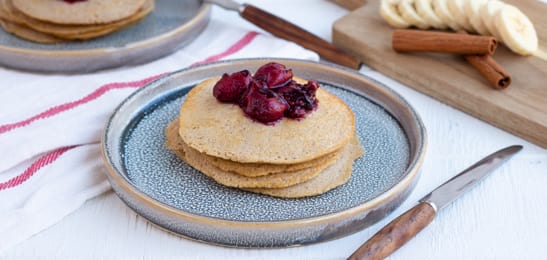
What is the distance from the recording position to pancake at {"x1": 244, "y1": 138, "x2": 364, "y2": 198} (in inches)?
63.4

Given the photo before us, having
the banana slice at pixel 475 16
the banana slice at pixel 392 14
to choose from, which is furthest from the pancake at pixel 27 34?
the banana slice at pixel 475 16

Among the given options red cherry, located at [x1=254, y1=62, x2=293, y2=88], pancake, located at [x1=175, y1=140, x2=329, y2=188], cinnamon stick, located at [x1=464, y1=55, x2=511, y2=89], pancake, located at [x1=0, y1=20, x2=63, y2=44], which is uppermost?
red cherry, located at [x1=254, y1=62, x2=293, y2=88]

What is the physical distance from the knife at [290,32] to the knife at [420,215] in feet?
2.23

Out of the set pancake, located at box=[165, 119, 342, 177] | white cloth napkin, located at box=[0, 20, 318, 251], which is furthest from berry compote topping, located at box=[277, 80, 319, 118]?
white cloth napkin, located at box=[0, 20, 318, 251]

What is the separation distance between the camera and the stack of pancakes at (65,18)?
7.46 feet

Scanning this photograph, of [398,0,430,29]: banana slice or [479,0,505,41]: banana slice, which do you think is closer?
[479,0,505,41]: banana slice

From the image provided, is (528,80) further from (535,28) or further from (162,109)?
(162,109)

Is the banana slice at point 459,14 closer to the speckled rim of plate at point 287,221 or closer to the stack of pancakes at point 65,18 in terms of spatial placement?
the speckled rim of plate at point 287,221

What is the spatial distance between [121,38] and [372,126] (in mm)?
922

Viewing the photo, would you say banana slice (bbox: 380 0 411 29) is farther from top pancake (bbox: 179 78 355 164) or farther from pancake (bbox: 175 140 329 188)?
pancake (bbox: 175 140 329 188)

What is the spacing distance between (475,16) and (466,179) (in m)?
0.73

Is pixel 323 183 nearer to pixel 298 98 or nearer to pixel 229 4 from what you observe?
pixel 298 98

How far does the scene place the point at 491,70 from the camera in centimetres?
211

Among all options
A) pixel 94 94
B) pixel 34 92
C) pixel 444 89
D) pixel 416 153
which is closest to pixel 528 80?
pixel 444 89
